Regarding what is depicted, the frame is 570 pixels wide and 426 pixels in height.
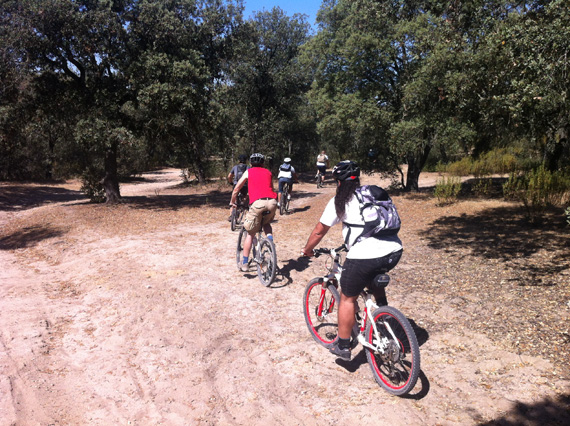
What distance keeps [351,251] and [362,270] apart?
0.60 feet

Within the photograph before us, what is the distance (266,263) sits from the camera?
6.01m

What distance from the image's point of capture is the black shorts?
322 centimetres

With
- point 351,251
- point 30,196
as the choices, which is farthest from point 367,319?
point 30,196

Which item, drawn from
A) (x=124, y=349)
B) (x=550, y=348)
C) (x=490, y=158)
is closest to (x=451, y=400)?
(x=550, y=348)

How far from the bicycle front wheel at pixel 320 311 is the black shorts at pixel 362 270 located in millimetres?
754

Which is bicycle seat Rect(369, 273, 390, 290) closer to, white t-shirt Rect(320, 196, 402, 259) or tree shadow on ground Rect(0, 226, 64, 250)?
white t-shirt Rect(320, 196, 402, 259)

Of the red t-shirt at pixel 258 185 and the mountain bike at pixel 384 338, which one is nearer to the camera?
the mountain bike at pixel 384 338

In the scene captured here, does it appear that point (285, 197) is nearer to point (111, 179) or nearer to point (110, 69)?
point (111, 179)

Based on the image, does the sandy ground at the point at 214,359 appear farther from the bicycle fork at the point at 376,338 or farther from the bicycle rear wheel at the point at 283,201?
the bicycle rear wheel at the point at 283,201

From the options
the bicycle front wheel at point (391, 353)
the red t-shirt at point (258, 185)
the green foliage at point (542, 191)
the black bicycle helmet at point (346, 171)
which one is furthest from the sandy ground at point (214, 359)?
the green foliage at point (542, 191)

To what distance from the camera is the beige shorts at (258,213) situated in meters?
5.82

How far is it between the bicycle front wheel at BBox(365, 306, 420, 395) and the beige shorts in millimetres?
2795

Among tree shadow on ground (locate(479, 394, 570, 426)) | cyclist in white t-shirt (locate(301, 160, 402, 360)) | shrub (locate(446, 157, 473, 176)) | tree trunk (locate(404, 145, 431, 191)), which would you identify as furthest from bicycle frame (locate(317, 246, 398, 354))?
shrub (locate(446, 157, 473, 176))

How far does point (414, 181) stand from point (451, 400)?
42.0 feet
